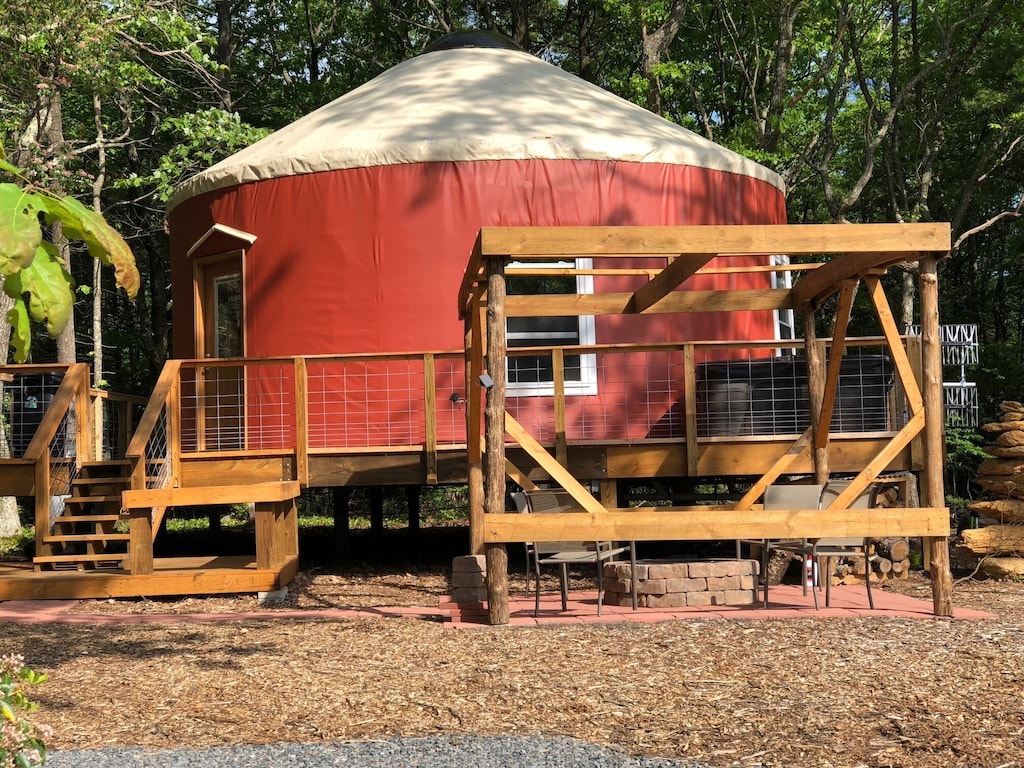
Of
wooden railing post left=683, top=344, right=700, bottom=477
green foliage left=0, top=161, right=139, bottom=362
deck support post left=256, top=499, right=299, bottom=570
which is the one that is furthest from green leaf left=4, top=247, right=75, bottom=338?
wooden railing post left=683, top=344, right=700, bottom=477

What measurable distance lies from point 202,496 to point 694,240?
3.80 metres

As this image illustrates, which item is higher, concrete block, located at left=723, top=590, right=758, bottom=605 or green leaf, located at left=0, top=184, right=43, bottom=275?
green leaf, located at left=0, top=184, right=43, bottom=275

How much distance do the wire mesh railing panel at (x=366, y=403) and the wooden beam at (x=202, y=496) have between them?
1862 millimetres

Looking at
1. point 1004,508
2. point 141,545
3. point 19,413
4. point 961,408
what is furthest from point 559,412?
point 961,408

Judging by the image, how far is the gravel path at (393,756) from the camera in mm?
3799

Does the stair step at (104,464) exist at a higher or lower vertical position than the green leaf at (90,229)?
lower

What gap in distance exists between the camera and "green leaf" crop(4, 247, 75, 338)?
1904 mm

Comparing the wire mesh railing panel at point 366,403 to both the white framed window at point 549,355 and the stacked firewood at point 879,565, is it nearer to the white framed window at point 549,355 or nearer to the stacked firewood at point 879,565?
the white framed window at point 549,355

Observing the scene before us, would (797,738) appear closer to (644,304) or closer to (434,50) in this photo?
(644,304)

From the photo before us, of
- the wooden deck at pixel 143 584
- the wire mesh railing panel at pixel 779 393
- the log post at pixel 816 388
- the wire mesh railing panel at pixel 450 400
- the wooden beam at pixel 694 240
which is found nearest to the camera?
the wooden beam at pixel 694 240

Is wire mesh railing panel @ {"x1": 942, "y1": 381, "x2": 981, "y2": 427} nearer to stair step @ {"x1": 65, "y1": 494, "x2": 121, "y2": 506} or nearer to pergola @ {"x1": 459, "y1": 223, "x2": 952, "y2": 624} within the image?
pergola @ {"x1": 459, "y1": 223, "x2": 952, "y2": 624}

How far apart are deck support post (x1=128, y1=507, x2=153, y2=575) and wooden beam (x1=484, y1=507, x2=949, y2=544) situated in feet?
9.59

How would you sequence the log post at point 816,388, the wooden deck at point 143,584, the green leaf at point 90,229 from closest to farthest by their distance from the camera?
1. the green leaf at point 90,229
2. the wooden deck at point 143,584
3. the log post at point 816,388

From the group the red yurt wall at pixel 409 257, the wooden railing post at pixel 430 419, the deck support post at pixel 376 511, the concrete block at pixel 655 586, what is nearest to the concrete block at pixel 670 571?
the concrete block at pixel 655 586
